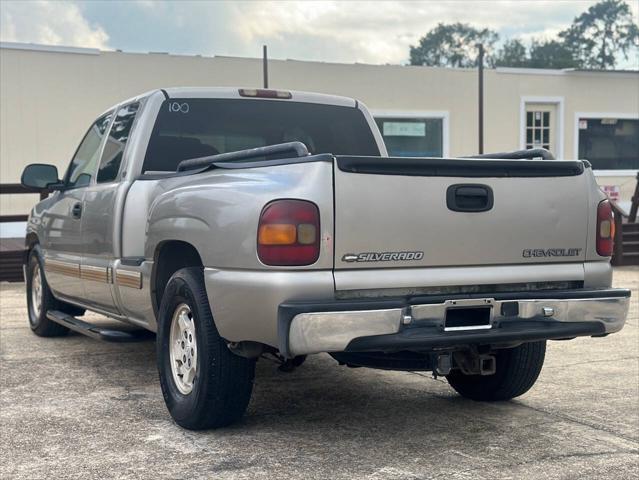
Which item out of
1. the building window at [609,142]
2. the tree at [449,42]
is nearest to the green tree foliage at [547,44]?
the tree at [449,42]

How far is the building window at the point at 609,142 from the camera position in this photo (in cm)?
1966

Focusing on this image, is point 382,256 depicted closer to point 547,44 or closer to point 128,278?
point 128,278

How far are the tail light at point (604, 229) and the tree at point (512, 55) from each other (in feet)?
221

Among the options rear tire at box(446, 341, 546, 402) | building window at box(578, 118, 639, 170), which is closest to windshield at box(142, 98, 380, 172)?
rear tire at box(446, 341, 546, 402)

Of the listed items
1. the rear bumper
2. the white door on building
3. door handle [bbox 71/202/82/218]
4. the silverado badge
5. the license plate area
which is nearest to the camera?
the rear bumper

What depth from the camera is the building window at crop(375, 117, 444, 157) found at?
1800 centimetres

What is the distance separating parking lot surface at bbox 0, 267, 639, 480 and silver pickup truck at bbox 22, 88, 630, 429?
0.28 m

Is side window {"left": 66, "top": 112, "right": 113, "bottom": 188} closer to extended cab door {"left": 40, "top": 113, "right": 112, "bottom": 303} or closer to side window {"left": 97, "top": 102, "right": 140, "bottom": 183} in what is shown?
extended cab door {"left": 40, "top": 113, "right": 112, "bottom": 303}

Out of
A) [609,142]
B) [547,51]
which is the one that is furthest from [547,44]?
[609,142]

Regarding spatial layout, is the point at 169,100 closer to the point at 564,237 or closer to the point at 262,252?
the point at 262,252

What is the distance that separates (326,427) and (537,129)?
1601cm

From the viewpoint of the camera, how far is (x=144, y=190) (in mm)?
5164

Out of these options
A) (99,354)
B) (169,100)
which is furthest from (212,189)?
(99,354)

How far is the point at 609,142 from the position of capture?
1992cm
